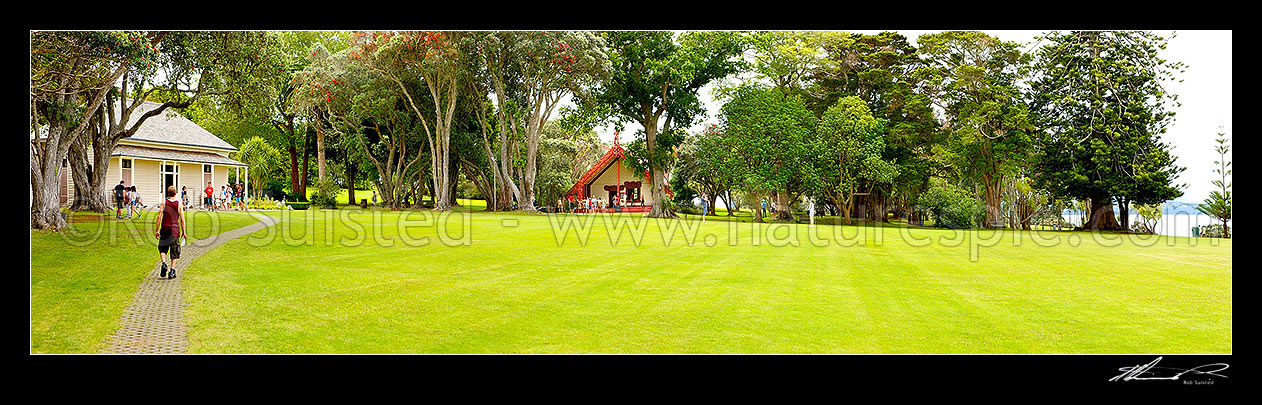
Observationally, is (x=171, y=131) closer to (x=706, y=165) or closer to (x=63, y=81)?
(x=63, y=81)

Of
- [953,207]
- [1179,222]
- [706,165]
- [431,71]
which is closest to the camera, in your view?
[1179,222]

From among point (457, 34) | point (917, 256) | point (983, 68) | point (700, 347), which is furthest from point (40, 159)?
point (983, 68)

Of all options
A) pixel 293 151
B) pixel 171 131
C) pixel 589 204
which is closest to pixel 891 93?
pixel 589 204

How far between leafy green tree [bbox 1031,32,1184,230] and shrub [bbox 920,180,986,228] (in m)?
3.01

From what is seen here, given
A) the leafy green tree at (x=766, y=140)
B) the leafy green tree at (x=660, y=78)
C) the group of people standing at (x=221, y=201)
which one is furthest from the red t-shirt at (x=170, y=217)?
the leafy green tree at (x=766, y=140)

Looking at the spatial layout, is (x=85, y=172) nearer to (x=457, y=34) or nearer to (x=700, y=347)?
(x=457, y=34)

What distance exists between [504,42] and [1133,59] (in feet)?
40.7

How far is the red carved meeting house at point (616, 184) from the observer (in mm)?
18453

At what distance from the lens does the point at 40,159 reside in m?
10.3

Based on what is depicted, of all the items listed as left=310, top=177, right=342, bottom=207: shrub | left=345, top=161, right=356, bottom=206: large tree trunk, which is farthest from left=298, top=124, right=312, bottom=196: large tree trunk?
left=345, top=161, right=356, bottom=206: large tree trunk

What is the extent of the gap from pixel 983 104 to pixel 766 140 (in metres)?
5.64

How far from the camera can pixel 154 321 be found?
19.3 ft

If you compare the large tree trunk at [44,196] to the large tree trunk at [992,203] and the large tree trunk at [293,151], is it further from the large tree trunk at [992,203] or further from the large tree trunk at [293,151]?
the large tree trunk at [992,203]

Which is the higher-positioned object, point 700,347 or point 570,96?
point 570,96
